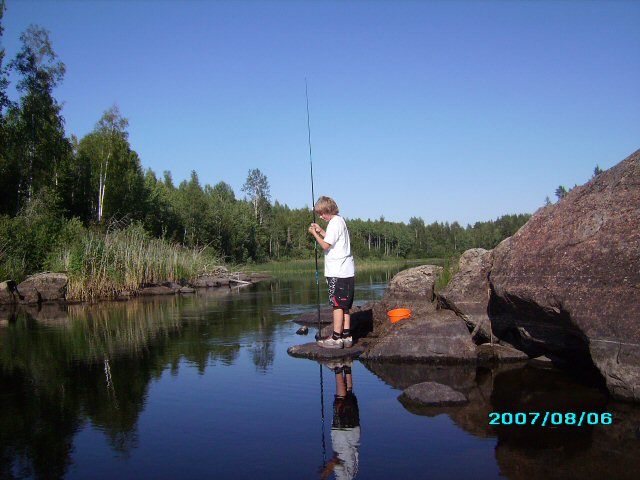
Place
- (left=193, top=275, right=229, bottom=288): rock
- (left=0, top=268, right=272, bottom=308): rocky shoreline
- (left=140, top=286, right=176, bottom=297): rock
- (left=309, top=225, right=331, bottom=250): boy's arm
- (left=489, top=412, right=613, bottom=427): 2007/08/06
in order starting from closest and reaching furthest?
1. (left=489, top=412, right=613, bottom=427): 2007/08/06
2. (left=309, top=225, right=331, bottom=250): boy's arm
3. (left=0, top=268, right=272, bottom=308): rocky shoreline
4. (left=140, top=286, right=176, bottom=297): rock
5. (left=193, top=275, right=229, bottom=288): rock

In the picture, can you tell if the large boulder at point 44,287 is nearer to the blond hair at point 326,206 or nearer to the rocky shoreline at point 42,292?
the rocky shoreline at point 42,292

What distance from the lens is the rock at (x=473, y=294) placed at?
8.92m

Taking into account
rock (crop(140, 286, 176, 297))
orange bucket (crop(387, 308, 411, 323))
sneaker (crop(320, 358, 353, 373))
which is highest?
rock (crop(140, 286, 176, 297))

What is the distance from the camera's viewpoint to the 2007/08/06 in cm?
530

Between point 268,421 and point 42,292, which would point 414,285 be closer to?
point 268,421

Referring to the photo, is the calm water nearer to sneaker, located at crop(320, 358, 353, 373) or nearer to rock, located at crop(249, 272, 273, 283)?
sneaker, located at crop(320, 358, 353, 373)

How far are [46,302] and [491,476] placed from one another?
790 inches

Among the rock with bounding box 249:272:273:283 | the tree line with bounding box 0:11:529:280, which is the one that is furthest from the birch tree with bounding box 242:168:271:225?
the rock with bounding box 249:272:273:283

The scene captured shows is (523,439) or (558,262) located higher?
(558,262)

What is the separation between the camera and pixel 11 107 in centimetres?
3116

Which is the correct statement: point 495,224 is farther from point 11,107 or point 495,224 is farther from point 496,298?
point 496,298

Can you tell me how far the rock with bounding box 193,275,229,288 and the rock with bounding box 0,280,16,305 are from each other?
31.7 ft

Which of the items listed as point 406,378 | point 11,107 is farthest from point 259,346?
point 11,107

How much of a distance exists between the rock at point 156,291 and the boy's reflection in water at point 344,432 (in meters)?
17.6
